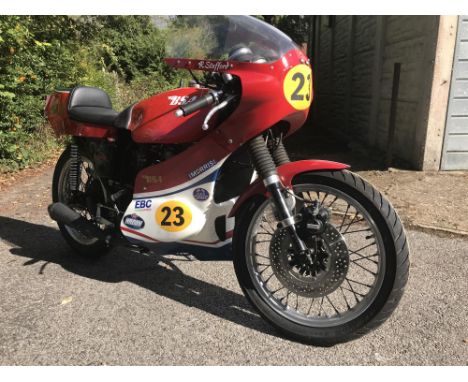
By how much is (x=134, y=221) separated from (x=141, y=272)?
714 mm

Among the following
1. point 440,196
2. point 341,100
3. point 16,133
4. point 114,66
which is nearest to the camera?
point 440,196

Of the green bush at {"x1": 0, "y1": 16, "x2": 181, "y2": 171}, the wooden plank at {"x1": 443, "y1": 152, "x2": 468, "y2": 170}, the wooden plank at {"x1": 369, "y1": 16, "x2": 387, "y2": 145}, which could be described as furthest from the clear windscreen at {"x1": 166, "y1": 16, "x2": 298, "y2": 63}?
the wooden plank at {"x1": 369, "y1": 16, "x2": 387, "y2": 145}

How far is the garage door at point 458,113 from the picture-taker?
544 cm

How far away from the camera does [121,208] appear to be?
3023 mm

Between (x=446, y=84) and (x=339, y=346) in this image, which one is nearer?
(x=339, y=346)

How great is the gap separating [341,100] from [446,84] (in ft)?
17.8

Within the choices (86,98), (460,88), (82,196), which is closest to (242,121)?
(86,98)

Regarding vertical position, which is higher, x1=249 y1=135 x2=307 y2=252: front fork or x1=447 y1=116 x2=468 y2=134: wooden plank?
x1=249 y1=135 x2=307 y2=252: front fork

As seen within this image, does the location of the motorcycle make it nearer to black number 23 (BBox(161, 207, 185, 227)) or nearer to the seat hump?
black number 23 (BBox(161, 207, 185, 227))

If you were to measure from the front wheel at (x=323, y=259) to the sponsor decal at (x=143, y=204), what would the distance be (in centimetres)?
59

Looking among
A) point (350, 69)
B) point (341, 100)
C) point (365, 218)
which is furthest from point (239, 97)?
point (341, 100)

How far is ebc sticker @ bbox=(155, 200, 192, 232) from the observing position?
102 inches

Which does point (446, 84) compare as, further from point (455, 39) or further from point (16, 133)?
point (16, 133)

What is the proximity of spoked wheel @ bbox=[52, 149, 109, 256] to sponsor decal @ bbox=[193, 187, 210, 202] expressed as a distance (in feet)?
3.07
